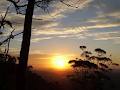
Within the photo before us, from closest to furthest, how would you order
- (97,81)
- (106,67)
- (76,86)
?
(106,67)
(97,81)
(76,86)

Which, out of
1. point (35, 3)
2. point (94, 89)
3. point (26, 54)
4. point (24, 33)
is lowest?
point (94, 89)

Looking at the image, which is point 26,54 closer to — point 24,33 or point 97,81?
point 24,33

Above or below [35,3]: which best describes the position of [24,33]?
below

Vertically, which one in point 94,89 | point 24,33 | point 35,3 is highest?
point 35,3

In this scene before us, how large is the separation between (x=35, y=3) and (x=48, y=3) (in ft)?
1.70

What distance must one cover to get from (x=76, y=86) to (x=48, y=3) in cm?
3777

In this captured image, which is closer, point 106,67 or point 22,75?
point 22,75

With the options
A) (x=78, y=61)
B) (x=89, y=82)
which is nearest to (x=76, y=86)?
(x=89, y=82)

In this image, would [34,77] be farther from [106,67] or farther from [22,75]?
[22,75]

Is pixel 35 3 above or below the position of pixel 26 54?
above

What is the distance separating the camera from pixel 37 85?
3775 cm

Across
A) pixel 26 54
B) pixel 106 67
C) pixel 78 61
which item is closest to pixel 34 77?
pixel 78 61

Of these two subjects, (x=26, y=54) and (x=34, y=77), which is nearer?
(x=26, y=54)

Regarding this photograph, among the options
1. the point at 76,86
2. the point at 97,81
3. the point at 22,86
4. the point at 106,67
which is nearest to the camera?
the point at 22,86
